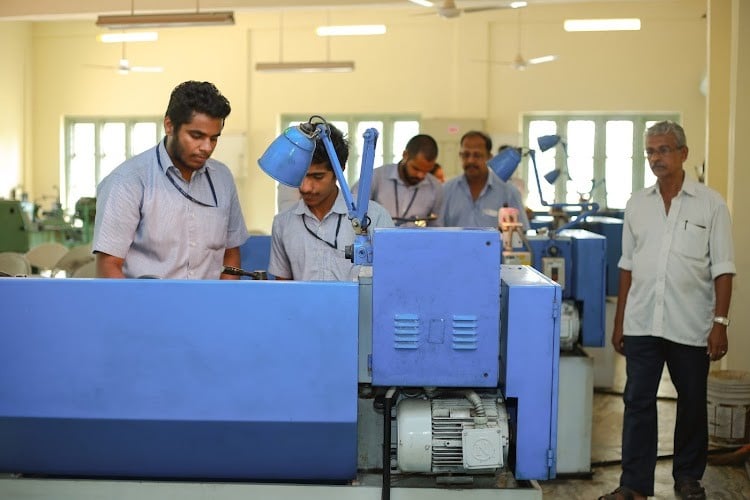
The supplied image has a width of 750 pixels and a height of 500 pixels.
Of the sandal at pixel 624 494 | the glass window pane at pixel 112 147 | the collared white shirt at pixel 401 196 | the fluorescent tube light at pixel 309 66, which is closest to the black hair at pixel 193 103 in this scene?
the sandal at pixel 624 494

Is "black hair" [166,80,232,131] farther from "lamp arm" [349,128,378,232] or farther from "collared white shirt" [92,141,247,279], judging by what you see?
"lamp arm" [349,128,378,232]

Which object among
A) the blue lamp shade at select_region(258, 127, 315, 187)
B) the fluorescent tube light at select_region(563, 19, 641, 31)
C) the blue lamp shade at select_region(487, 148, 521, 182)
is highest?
the fluorescent tube light at select_region(563, 19, 641, 31)

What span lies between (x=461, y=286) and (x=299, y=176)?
0.41 metres

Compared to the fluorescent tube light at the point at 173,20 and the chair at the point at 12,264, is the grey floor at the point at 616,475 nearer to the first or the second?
the chair at the point at 12,264

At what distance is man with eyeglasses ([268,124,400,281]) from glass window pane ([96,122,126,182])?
34.4ft

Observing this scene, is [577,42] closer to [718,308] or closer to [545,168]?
[545,168]

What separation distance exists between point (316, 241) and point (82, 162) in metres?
10.9

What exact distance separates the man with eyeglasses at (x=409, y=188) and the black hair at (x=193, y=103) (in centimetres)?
236

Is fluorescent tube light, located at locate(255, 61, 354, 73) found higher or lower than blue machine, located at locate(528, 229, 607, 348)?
higher

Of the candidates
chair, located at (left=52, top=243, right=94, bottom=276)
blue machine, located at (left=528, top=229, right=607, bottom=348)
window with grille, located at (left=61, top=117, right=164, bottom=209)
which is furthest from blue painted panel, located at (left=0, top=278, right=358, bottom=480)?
window with grille, located at (left=61, top=117, right=164, bottom=209)

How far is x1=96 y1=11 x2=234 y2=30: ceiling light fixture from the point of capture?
7.00 m

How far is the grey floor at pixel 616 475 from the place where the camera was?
11.5 ft

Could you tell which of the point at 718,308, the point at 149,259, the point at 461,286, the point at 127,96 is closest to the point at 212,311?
the point at 461,286

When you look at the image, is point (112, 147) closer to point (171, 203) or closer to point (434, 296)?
point (171, 203)
